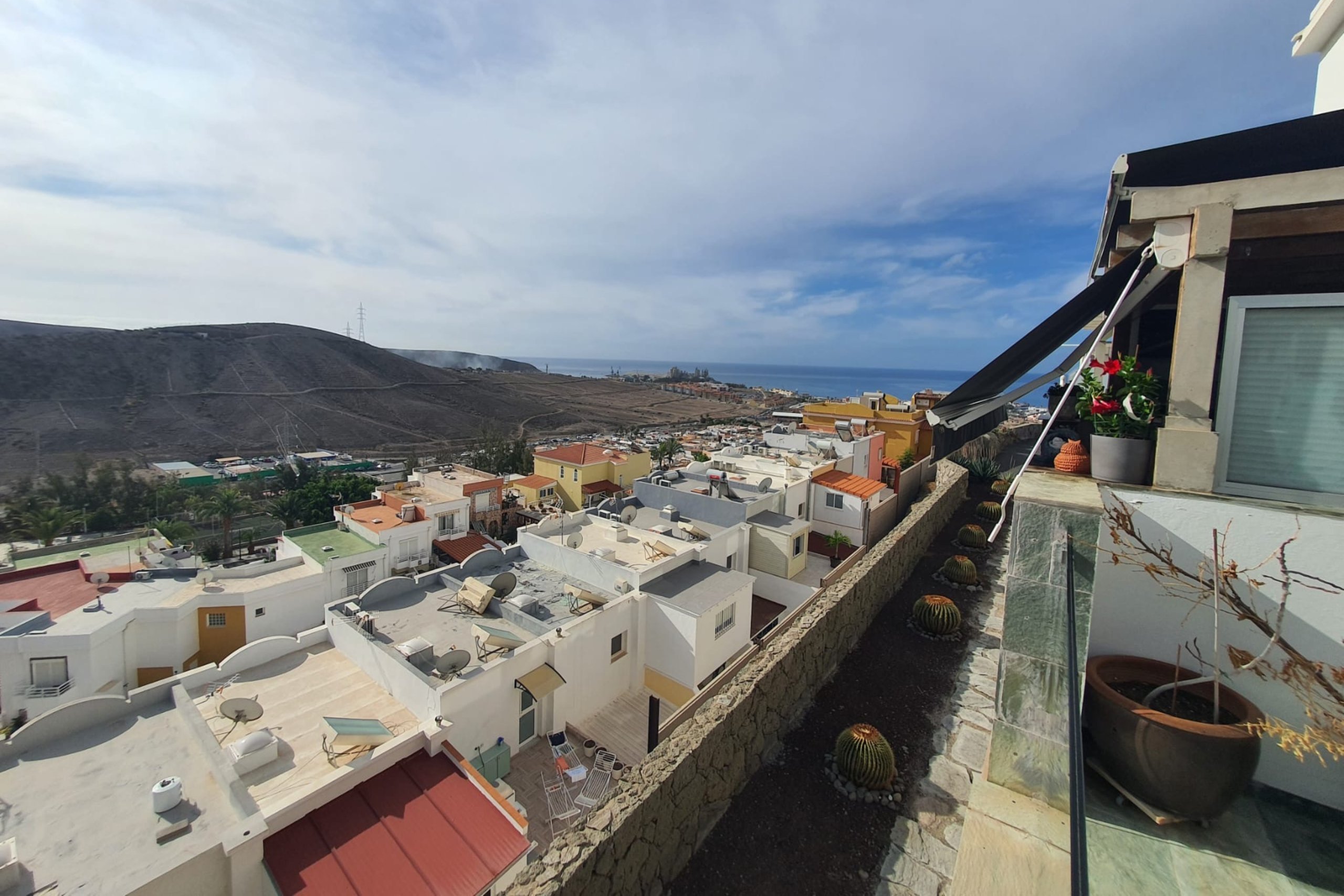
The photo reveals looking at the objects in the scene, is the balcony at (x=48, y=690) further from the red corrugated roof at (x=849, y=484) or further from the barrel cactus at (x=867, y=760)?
the red corrugated roof at (x=849, y=484)

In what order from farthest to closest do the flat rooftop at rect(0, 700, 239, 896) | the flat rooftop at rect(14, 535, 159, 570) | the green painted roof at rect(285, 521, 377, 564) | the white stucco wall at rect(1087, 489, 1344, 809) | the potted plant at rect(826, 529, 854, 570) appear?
the flat rooftop at rect(14, 535, 159, 570), the green painted roof at rect(285, 521, 377, 564), the potted plant at rect(826, 529, 854, 570), the flat rooftop at rect(0, 700, 239, 896), the white stucco wall at rect(1087, 489, 1344, 809)

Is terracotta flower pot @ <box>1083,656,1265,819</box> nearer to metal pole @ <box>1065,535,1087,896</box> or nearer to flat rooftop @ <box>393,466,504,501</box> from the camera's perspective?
metal pole @ <box>1065,535,1087,896</box>

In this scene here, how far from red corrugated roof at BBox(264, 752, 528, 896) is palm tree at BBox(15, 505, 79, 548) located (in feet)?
99.3

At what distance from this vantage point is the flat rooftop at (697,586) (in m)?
12.2

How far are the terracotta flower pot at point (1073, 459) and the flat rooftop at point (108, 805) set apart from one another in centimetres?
980

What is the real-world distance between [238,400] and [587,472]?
77.8m

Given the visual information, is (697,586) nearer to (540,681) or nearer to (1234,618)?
(540,681)

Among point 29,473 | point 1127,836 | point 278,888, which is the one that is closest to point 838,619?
point 1127,836

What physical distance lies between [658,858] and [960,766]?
3483 millimetres

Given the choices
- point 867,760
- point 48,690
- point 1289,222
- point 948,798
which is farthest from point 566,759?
point 48,690

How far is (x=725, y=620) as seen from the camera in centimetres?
1270

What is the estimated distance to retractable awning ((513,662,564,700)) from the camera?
384 inches

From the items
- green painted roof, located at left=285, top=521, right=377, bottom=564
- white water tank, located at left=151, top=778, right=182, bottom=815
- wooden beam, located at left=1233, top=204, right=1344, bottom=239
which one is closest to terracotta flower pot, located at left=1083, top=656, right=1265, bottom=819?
wooden beam, located at left=1233, top=204, right=1344, bottom=239

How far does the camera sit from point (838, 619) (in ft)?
24.2
